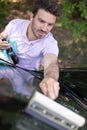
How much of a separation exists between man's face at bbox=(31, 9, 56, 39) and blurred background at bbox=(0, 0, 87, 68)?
251 centimetres

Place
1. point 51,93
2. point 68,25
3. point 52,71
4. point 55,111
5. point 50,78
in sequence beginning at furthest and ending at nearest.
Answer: point 68,25, point 52,71, point 50,78, point 51,93, point 55,111

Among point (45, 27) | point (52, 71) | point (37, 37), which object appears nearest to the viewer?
point (52, 71)

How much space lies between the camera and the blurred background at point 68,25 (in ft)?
20.7

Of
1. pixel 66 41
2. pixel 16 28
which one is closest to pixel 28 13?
pixel 66 41

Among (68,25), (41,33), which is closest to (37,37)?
(41,33)

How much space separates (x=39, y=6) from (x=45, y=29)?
292 mm

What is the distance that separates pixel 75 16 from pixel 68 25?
1.22 feet

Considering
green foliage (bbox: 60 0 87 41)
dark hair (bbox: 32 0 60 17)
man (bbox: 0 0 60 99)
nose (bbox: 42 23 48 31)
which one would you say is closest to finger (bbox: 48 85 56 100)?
man (bbox: 0 0 60 99)

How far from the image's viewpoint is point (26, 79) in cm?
295

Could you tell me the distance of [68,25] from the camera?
21.1 ft

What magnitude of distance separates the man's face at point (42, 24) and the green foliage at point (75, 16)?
2.65 meters

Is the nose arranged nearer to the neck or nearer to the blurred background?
the neck

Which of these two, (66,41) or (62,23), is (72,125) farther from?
(66,41)

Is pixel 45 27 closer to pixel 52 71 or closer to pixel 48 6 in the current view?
pixel 48 6
